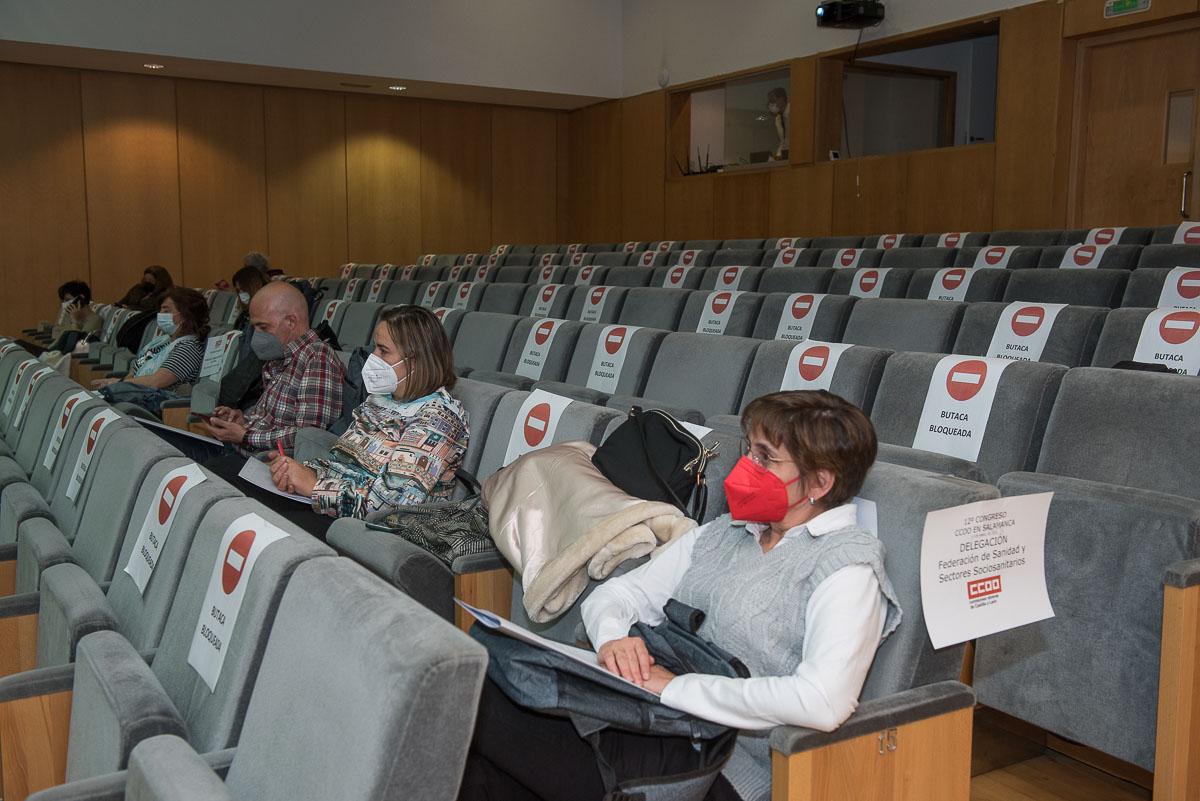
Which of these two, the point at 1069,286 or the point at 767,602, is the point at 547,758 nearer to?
the point at 767,602

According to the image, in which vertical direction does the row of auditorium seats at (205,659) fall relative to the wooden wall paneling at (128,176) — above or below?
below

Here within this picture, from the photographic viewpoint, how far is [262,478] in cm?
336

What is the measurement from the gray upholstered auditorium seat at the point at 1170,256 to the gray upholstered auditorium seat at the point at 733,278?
6.89 feet

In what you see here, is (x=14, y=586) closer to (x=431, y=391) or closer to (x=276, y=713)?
(x=431, y=391)

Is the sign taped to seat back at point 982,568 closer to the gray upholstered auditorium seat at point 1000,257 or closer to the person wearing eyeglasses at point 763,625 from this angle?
the person wearing eyeglasses at point 763,625

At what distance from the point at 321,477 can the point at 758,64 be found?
9.67 metres

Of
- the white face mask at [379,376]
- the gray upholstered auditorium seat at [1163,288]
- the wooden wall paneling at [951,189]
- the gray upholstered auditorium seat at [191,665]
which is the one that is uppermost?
the wooden wall paneling at [951,189]

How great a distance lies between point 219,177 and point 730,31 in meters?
6.44

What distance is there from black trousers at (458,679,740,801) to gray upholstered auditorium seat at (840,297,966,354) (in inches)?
102

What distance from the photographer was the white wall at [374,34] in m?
10.9

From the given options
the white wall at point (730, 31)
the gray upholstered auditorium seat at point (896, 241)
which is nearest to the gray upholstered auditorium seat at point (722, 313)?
the gray upholstered auditorium seat at point (896, 241)

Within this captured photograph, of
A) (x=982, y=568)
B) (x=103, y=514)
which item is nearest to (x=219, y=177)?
(x=103, y=514)

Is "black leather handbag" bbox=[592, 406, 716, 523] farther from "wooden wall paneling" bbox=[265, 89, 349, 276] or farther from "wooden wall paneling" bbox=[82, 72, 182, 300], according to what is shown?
"wooden wall paneling" bbox=[265, 89, 349, 276]

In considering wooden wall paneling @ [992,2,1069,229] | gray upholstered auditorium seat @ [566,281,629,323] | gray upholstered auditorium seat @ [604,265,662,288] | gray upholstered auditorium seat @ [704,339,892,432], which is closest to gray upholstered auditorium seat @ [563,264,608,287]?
gray upholstered auditorium seat @ [604,265,662,288]
